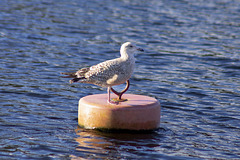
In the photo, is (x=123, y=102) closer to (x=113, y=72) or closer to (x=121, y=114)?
(x=121, y=114)

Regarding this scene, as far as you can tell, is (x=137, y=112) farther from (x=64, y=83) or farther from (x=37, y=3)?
(x=37, y=3)

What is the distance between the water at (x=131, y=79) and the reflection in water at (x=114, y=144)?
0.07 ft

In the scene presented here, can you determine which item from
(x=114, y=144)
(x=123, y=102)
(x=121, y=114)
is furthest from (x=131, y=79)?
(x=114, y=144)

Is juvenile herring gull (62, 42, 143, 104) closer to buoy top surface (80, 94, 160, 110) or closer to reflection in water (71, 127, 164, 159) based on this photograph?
buoy top surface (80, 94, 160, 110)

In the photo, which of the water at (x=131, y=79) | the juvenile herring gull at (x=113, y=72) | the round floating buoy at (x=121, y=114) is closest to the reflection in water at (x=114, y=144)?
the water at (x=131, y=79)

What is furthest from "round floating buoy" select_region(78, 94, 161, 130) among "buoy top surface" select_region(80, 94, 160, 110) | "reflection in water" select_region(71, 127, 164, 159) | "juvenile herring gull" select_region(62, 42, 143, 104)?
"juvenile herring gull" select_region(62, 42, 143, 104)

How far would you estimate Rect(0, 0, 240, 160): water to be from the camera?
9.59 m

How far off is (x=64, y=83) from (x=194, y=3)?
59.9 feet

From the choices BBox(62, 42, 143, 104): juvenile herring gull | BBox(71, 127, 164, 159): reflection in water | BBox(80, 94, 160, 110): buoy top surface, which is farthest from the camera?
BBox(62, 42, 143, 104): juvenile herring gull

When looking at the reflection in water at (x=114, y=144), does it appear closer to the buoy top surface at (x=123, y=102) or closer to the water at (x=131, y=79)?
the water at (x=131, y=79)

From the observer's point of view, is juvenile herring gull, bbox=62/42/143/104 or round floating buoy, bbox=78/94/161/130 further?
juvenile herring gull, bbox=62/42/143/104

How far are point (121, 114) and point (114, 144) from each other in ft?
1.99

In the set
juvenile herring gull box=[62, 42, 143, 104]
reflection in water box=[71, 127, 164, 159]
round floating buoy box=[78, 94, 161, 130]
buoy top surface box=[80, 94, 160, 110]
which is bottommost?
reflection in water box=[71, 127, 164, 159]

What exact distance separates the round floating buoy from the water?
0.23 m
